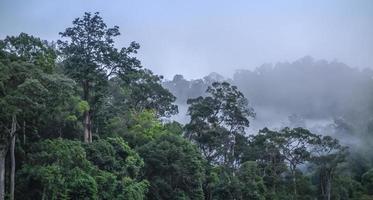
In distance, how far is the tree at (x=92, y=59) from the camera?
25.9 metres

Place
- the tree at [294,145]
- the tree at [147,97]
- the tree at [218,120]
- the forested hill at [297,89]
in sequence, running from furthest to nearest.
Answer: the forested hill at [297,89], the tree at [294,145], the tree at [218,120], the tree at [147,97]

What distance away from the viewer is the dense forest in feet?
65.4

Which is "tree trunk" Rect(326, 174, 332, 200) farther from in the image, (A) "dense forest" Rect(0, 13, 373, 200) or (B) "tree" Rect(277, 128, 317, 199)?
(B) "tree" Rect(277, 128, 317, 199)

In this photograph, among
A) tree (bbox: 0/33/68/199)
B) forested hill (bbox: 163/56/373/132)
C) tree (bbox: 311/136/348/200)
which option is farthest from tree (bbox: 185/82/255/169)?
forested hill (bbox: 163/56/373/132)

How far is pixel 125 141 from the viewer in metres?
32.4

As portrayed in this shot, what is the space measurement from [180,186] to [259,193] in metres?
8.24

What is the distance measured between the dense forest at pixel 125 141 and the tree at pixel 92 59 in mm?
62

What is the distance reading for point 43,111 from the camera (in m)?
19.4

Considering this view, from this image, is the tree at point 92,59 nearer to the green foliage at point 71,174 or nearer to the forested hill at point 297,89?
the green foliage at point 71,174

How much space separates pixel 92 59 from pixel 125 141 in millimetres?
8233

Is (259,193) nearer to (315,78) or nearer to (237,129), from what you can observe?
(237,129)

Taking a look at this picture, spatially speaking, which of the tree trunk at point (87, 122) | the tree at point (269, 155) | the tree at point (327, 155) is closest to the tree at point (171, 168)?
the tree trunk at point (87, 122)

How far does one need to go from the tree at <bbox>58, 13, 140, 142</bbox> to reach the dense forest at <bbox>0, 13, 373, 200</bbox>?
6 centimetres

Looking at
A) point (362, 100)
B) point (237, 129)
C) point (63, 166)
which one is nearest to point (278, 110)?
point (362, 100)
